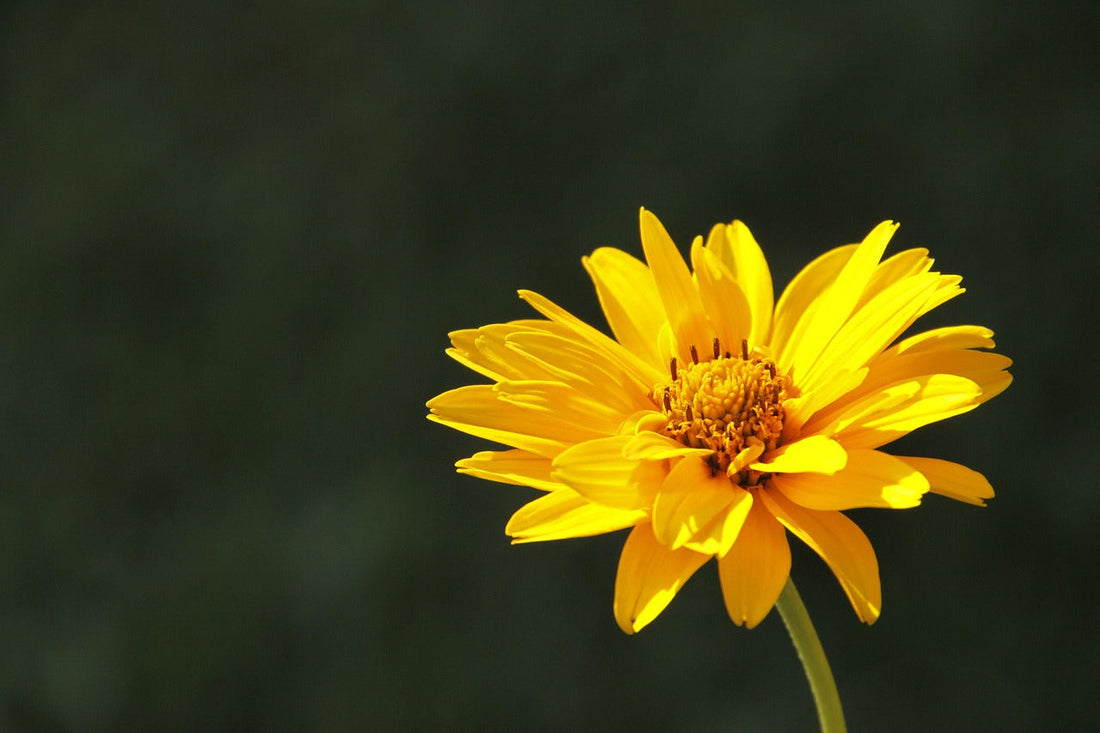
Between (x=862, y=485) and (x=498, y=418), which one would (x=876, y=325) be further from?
(x=498, y=418)

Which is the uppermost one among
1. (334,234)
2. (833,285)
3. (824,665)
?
(334,234)

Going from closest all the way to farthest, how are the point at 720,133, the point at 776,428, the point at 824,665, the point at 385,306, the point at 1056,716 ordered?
1. the point at 824,665
2. the point at 776,428
3. the point at 1056,716
4. the point at 720,133
5. the point at 385,306

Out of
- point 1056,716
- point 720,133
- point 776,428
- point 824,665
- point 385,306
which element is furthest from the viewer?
point 385,306

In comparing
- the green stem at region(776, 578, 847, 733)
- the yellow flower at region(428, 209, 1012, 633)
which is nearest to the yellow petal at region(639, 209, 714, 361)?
the yellow flower at region(428, 209, 1012, 633)

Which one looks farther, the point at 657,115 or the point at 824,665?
the point at 657,115

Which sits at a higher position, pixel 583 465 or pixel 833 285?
pixel 833 285

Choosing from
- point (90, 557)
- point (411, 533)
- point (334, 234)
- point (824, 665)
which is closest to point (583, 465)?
point (824, 665)

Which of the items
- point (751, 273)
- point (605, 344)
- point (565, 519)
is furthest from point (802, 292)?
point (565, 519)

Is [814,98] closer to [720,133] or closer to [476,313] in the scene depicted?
[720,133]
